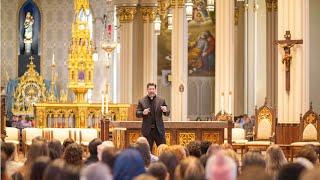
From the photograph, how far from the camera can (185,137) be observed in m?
20.7

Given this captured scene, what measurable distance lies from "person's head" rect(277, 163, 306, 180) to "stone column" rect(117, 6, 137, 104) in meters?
27.8

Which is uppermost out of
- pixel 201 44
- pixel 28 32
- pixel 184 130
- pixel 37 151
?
pixel 28 32

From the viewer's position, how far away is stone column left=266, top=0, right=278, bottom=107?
104 ft

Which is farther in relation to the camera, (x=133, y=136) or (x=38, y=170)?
(x=133, y=136)

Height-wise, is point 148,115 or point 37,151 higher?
point 148,115

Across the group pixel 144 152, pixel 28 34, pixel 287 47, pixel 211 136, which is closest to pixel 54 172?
pixel 144 152

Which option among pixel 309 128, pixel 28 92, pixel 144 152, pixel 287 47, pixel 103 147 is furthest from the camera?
pixel 28 92

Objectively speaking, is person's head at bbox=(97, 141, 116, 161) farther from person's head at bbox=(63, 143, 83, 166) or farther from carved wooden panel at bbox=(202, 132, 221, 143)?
carved wooden panel at bbox=(202, 132, 221, 143)

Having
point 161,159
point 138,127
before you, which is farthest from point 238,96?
point 161,159

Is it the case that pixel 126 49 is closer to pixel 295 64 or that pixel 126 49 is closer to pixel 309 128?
pixel 295 64

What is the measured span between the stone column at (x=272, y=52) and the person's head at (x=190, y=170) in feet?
76.9

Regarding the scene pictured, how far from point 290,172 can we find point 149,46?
2794cm

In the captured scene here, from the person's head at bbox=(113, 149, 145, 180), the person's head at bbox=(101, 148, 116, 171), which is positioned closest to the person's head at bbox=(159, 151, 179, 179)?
the person's head at bbox=(101, 148, 116, 171)

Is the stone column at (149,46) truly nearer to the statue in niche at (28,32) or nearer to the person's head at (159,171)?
the statue in niche at (28,32)
